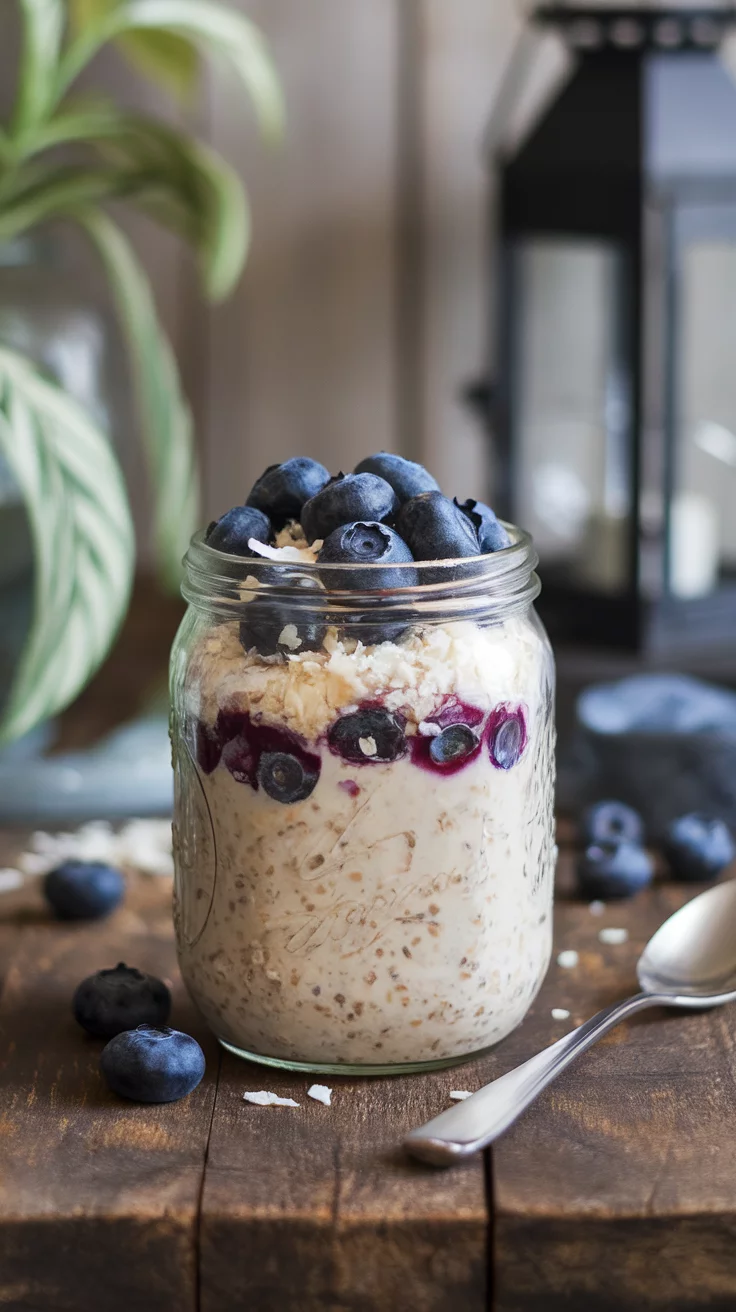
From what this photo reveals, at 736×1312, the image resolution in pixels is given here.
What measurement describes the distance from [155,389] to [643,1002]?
30.8 inches

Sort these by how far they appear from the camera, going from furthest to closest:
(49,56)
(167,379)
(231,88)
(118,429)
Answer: (231,88) < (118,429) < (167,379) < (49,56)

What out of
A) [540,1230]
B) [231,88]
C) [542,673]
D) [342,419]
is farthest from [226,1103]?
[231,88]

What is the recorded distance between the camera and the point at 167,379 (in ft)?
4.88

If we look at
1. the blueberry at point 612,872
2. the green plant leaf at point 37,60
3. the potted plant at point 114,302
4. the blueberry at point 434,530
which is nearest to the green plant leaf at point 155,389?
the potted plant at point 114,302

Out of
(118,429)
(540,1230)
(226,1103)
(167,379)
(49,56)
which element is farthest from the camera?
(118,429)

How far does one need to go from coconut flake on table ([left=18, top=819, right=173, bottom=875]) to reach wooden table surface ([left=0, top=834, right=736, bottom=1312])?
1.19 feet

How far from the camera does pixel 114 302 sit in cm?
173

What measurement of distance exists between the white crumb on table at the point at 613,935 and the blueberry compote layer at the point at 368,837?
0.20 m

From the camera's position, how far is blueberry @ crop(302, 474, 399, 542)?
0.86 metres

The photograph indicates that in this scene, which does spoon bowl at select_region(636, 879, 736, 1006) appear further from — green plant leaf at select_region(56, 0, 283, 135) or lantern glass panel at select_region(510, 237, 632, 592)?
green plant leaf at select_region(56, 0, 283, 135)

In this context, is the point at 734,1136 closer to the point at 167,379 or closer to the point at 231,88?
the point at 167,379

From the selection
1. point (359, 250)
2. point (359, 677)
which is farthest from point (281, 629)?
point (359, 250)

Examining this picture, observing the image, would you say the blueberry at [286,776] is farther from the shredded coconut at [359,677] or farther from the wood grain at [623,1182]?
the wood grain at [623,1182]

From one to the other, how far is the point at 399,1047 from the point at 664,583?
0.72 m
